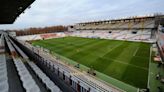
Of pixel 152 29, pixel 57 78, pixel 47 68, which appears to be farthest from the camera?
pixel 152 29

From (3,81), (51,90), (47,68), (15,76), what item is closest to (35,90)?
(51,90)

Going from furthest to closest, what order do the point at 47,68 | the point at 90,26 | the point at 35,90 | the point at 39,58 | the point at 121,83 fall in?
the point at 90,26, the point at 39,58, the point at 47,68, the point at 121,83, the point at 35,90

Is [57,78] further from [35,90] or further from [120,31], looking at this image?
[120,31]

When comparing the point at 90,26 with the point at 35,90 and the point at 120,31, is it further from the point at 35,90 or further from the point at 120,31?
the point at 35,90

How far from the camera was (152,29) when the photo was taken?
107 feet

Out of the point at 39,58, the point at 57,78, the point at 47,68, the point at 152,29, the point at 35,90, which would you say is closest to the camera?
the point at 35,90

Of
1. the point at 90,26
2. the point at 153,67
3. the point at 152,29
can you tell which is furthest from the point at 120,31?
the point at 153,67

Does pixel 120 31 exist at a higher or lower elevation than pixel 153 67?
higher

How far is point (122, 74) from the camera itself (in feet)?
39.2

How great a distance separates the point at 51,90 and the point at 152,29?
31.0 metres

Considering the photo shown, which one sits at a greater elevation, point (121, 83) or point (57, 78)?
point (57, 78)

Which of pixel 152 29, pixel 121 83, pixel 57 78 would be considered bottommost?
pixel 121 83

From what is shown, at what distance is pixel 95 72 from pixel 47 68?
3.84m

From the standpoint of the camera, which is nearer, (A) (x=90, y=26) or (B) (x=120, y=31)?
(B) (x=120, y=31)
